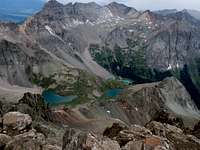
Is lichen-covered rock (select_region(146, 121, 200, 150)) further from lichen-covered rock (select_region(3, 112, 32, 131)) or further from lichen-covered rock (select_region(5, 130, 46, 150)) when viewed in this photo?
lichen-covered rock (select_region(3, 112, 32, 131))

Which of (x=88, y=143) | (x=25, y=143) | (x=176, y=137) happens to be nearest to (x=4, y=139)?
(x=25, y=143)

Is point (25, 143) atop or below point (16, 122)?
atop

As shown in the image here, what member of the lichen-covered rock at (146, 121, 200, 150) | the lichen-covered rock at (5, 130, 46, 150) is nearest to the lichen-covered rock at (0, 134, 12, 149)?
the lichen-covered rock at (5, 130, 46, 150)

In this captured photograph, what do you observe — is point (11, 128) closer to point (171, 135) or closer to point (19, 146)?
point (19, 146)

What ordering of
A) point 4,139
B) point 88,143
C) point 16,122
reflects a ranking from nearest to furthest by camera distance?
1. point 88,143
2. point 4,139
3. point 16,122

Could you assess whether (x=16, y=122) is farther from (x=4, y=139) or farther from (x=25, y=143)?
(x=25, y=143)

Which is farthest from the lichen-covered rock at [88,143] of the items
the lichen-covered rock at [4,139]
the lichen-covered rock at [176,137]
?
A: the lichen-covered rock at [176,137]

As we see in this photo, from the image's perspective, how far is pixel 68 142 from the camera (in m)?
47.8

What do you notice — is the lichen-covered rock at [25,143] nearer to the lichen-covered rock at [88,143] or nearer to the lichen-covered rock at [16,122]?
the lichen-covered rock at [88,143]

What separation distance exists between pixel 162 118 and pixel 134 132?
268 ft

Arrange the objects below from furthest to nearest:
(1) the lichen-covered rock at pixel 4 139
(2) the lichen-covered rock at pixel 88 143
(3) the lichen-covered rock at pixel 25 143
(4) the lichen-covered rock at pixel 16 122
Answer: (4) the lichen-covered rock at pixel 16 122
(1) the lichen-covered rock at pixel 4 139
(3) the lichen-covered rock at pixel 25 143
(2) the lichen-covered rock at pixel 88 143

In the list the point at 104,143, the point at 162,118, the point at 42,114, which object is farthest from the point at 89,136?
the point at 42,114

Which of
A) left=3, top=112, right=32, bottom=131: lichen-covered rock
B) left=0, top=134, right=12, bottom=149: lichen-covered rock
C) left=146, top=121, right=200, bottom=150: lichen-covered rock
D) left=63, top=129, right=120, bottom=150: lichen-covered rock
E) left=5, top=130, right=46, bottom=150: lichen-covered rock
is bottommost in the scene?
left=146, top=121, right=200, bottom=150: lichen-covered rock

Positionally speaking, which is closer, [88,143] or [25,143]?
[88,143]
